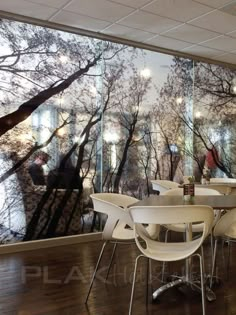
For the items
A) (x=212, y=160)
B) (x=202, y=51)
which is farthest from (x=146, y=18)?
(x=212, y=160)

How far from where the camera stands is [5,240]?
15.2 feet

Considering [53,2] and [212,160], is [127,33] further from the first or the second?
[212,160]

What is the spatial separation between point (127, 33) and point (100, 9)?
0.91 meters

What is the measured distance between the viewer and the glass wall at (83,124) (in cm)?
470

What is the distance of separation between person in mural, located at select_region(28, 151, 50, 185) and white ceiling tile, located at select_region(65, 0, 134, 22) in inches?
77.2

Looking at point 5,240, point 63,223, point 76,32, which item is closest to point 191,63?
point 76,32

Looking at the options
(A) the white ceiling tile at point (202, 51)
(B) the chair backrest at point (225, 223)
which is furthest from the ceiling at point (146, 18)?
(B) the chair backrest at point (225, 223)

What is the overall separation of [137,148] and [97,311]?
3432 millimetres

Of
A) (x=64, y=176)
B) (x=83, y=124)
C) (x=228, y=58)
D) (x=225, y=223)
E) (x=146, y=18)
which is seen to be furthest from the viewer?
(x=228, y=58)

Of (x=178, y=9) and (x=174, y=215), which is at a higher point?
(x=178, y=9)

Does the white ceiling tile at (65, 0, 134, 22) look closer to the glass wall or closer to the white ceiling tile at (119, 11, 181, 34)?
the white ceiling tile at (119, 11, 181, 34)

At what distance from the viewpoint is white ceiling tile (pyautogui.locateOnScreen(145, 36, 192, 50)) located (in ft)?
18.3

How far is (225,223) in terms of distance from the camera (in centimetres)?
305

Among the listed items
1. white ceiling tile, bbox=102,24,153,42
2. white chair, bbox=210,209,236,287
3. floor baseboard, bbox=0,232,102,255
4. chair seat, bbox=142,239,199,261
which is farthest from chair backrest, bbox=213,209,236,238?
white ceiling tile, bbox=102,24,153,42
